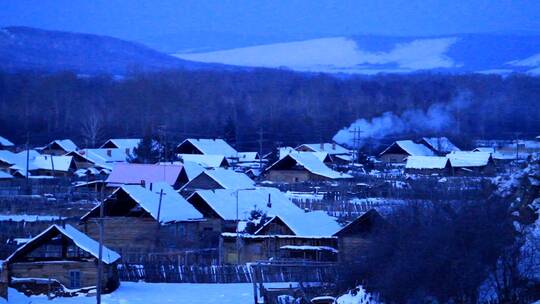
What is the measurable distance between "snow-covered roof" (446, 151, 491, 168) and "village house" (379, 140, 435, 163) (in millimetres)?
5406

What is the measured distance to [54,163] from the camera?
44281 millimetres

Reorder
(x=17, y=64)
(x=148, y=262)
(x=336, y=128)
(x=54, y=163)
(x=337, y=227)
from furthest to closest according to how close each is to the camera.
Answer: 1. (x=17, y=64)
2. (x=336, y=128)
3. (x=54, y=163)
4. (x=337, y=227)
5. (x=148, y=262)

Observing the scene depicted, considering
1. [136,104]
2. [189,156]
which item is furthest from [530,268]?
[136,104]

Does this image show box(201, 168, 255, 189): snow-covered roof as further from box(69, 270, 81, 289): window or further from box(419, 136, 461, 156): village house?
box(419, 136, 461, 156): village house

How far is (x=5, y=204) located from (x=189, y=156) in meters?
15.1

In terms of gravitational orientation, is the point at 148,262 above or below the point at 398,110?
below

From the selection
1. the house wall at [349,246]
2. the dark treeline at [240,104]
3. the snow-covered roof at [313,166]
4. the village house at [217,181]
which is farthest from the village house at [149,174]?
the dark treeline at [240,104]

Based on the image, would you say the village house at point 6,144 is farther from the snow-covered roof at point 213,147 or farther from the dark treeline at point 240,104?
the snow-covered roof at point 213,147

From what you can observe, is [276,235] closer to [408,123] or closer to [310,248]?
[310,248]

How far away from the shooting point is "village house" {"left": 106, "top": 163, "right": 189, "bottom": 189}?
34.0 metres

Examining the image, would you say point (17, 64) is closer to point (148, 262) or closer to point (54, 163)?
point (54, 163)

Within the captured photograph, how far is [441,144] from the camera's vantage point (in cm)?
5359

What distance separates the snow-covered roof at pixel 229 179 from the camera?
3216 cm

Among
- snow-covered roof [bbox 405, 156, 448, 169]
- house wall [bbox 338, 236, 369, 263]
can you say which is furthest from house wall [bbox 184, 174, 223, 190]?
snow-covered roof [bbox 405, 156, 448, 169]
